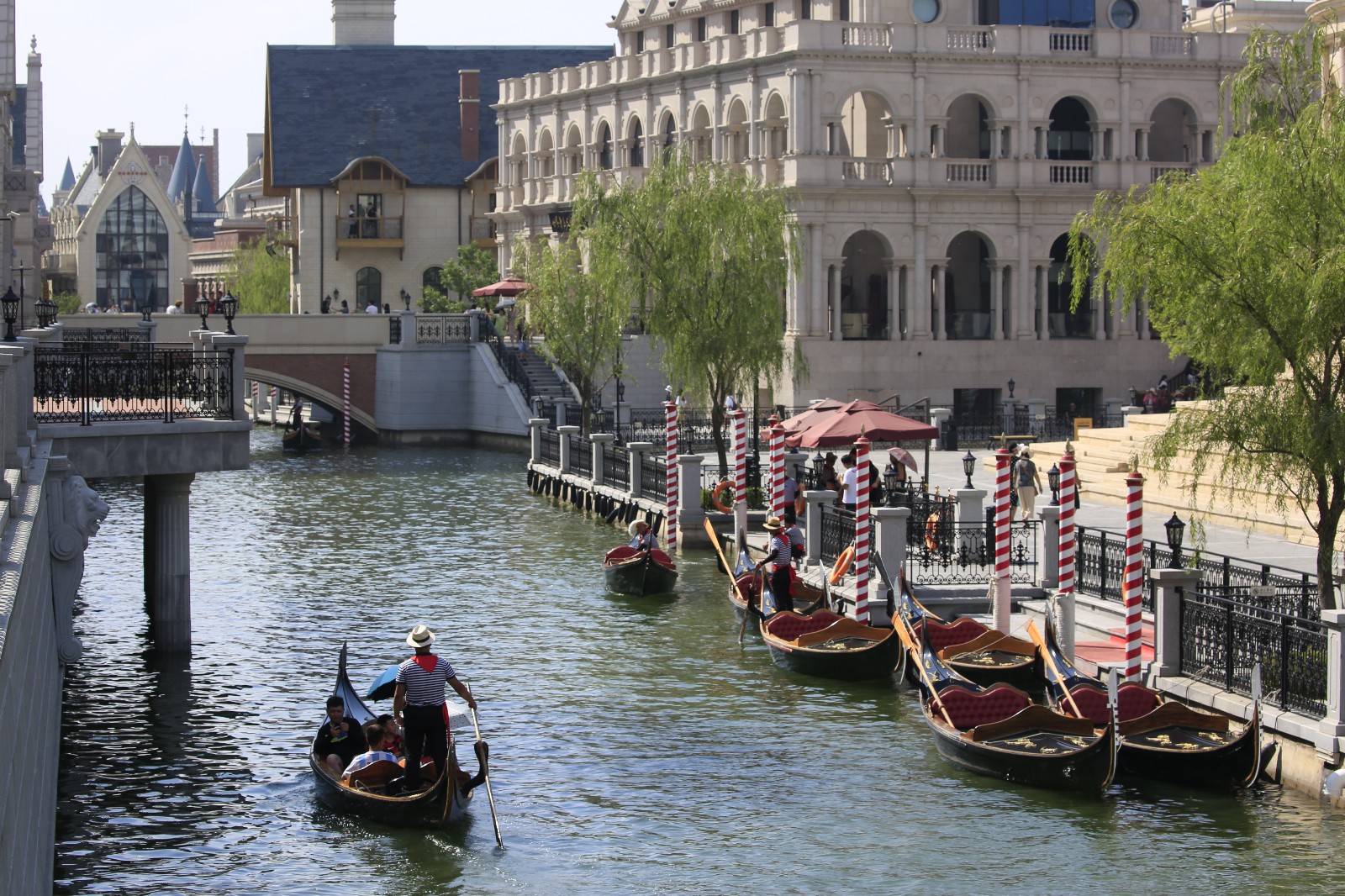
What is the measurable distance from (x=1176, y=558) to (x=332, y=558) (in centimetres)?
1979

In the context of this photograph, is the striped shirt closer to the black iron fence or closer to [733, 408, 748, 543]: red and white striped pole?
the black iron fence

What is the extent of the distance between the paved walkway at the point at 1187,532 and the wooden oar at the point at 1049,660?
213cm

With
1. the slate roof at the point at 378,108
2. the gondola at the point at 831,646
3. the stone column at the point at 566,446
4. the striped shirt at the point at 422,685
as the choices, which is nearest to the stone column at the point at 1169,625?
the gondola at the point at 831,646

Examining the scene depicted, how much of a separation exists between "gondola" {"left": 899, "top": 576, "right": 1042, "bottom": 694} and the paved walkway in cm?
263

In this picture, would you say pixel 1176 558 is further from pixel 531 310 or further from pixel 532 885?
pixel 531 310

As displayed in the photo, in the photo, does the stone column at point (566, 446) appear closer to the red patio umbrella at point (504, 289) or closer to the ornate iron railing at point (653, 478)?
the ornate iron railing at point (653, 478)

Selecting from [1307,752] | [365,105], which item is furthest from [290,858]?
[365,105]

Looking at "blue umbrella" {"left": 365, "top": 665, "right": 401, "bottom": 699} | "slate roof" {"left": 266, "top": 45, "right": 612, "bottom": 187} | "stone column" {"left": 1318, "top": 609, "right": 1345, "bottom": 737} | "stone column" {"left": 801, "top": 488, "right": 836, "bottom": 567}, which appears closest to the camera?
"stone column" {"left": 1318, "top": 609, "right": 1345, "bottom": 737}

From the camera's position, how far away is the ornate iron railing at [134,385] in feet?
85.0

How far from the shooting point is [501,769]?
73.6 ft

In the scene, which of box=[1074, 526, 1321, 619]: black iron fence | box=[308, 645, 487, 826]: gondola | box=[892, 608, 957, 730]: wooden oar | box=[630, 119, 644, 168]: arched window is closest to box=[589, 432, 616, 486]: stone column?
box=[1074, 526, 1321, 619]: black iron fence

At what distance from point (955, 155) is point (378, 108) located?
136ft

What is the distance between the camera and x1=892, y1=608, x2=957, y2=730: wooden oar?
22219mm

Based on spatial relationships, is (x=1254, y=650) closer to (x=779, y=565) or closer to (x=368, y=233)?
(x=779, y=565)
